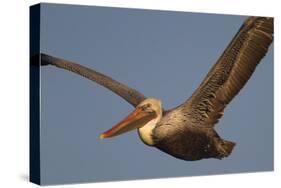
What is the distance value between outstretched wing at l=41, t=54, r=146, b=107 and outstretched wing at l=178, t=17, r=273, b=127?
1.48 ft

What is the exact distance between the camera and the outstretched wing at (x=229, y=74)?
6.60 m

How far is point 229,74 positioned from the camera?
6695mm

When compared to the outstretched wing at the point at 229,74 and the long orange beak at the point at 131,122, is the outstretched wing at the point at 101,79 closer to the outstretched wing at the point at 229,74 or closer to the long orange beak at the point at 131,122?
the long orange beak at the point at 131,122

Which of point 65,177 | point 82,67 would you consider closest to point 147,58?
point 82,67

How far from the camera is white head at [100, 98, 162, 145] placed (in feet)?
20.7

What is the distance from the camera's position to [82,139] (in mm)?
6105

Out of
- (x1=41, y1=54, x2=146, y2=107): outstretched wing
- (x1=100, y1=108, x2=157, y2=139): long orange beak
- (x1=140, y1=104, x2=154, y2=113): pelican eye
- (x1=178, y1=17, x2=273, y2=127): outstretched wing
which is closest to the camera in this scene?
(x1=41, y1=54, x2=146, y2=107): outstretched wing

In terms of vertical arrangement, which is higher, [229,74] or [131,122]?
[229,74]

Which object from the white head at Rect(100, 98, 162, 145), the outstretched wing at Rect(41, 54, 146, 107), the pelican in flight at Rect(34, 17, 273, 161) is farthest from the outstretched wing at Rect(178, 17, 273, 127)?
the outstretched wing at Rect(41, 54, 146, 107)

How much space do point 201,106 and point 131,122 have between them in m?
0.71

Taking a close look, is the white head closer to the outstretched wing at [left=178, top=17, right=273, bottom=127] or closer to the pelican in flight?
the pelican in flight

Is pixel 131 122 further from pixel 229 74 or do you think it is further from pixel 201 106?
pixel 229 74

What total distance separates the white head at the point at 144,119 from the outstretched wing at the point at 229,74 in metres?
0.24

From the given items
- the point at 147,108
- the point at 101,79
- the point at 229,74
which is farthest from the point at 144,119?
the point at 229,74
